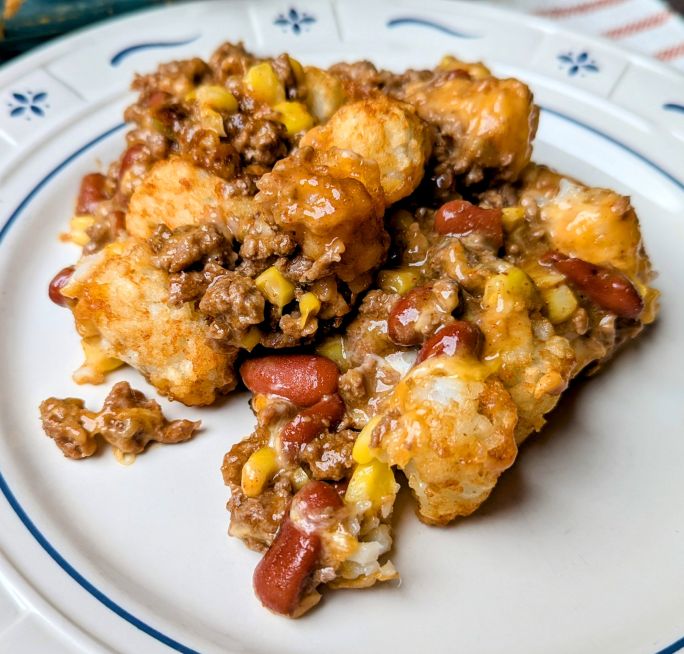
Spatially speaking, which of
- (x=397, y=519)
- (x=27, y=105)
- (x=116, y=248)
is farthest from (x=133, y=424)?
(x=27, y=105)

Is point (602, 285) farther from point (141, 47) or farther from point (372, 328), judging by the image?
point (141, 47)

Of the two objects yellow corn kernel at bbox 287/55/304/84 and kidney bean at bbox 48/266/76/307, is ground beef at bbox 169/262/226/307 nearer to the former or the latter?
kidney bean at bbox 48/266/76/307

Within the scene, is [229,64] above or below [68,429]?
above

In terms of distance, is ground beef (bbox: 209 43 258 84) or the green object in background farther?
A: the green object in background

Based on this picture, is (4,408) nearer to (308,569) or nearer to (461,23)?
(308,569)

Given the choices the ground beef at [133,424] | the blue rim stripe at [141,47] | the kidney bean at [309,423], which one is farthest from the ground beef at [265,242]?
the blue rim stripe at [141,47]

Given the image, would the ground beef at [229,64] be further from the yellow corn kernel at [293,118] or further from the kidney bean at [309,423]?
the kidney bean at [309,423]

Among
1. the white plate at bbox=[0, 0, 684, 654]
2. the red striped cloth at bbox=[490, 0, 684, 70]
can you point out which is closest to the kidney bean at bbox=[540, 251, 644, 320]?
the white plate at bbox=[0, 0, 684, 654]
